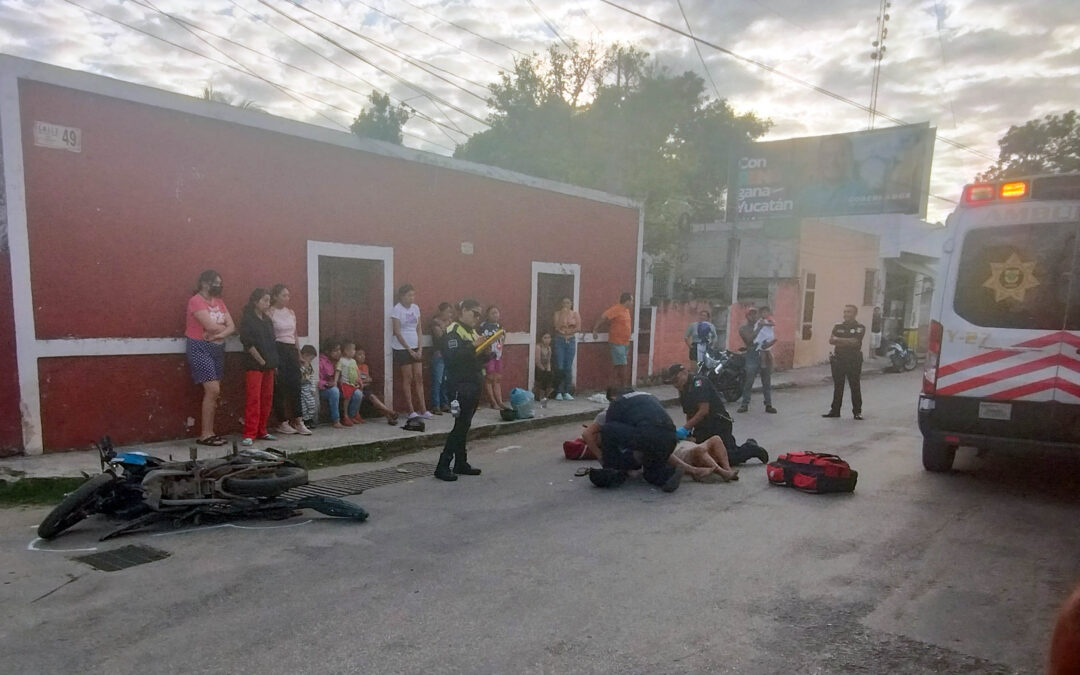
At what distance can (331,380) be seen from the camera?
8789 millimetres

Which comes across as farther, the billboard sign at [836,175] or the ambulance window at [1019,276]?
the billboard sign at [836,175]

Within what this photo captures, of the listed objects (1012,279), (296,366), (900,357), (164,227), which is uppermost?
(164,227)

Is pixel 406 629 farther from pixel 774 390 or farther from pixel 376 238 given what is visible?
pixel 774 390

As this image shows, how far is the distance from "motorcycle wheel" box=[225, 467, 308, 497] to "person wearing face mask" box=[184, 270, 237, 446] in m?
2.53

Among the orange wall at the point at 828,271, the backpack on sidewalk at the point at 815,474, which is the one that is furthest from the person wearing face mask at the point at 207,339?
the orange wall at the point at 828,271

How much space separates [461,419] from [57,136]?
185 inches

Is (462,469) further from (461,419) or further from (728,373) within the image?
(728,373)

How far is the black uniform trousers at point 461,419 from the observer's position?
23.1ft

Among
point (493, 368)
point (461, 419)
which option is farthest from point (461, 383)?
point (493, 368)

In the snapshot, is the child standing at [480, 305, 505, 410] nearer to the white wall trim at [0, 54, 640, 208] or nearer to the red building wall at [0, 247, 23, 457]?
the white wall trim at [0, 54, 640, 208]

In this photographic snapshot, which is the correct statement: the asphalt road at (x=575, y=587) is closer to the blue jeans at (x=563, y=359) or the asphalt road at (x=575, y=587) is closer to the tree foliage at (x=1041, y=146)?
the blue jeans at (x=563, y=359)

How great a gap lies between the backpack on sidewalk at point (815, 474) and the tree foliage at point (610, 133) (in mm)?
17609

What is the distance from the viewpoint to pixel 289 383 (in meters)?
8.32

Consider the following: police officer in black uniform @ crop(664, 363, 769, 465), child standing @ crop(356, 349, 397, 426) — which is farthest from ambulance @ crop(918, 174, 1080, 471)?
child standing @ crop(356, 349, 397, 426)
